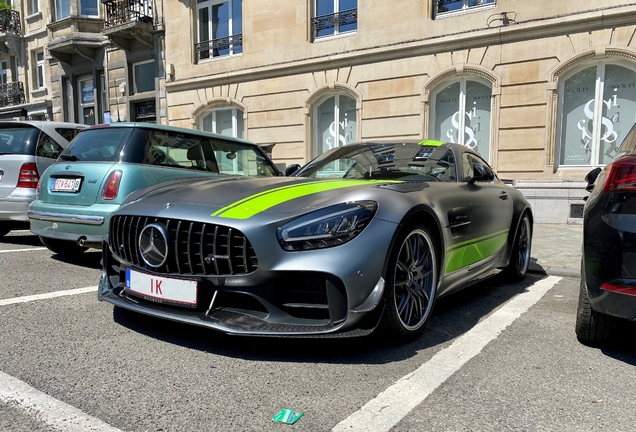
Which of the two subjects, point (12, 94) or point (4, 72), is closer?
point (12, 94)

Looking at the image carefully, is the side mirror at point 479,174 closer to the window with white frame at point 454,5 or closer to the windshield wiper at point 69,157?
the windshield wiper at point 69,157

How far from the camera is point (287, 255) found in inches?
102

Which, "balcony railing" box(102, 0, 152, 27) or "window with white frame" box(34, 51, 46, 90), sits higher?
"balcony railing" box(102, 0, 152, 27)

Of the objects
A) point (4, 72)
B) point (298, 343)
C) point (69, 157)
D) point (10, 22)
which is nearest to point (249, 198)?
point (298, 343)

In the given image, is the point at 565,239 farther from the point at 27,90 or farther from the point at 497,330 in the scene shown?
Result: the point at 27,90

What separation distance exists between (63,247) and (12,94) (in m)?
23.5

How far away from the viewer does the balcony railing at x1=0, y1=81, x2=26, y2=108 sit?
24094mm

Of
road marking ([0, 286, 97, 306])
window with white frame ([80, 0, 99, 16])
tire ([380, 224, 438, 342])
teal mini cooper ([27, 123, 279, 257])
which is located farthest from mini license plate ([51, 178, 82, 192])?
window with white frame ([80, 0, 99, 16])

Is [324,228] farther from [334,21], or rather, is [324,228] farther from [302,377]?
[334,21]

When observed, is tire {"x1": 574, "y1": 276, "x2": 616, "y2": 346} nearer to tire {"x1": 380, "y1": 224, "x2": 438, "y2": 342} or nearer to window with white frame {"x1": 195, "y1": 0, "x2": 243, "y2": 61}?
tire {"x1": 380, "y1": 224, "x2": 438, "y2": 342}

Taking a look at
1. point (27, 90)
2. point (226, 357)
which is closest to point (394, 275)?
point (226, 357)

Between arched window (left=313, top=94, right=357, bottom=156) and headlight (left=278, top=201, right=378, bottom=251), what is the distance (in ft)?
35.3

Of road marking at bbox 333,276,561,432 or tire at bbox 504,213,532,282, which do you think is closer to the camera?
road marking at bbox 333,276,561,432

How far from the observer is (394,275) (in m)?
2.78
